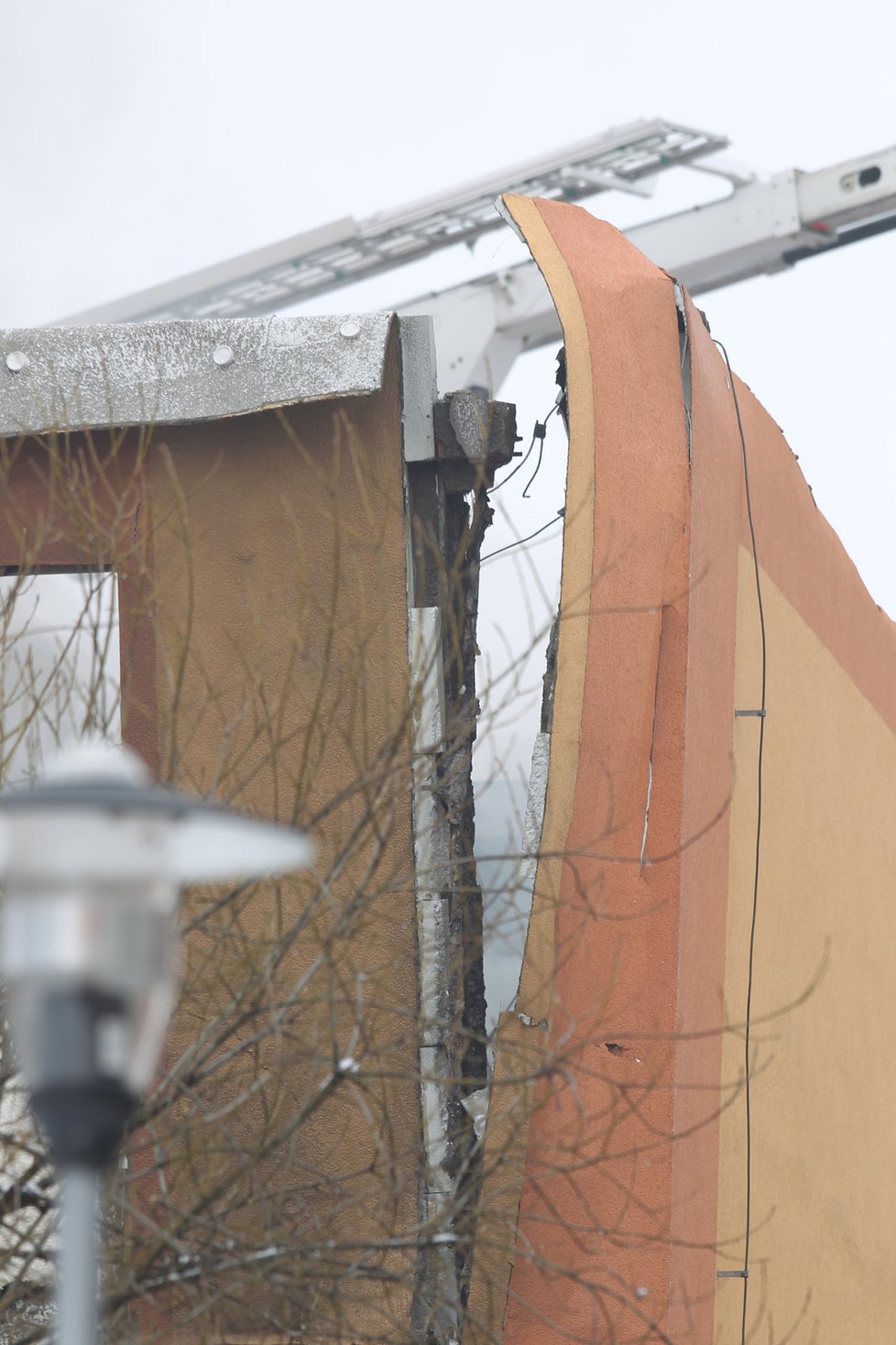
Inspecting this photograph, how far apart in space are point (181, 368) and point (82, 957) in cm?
325

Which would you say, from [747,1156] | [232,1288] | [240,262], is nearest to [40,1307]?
[232,1288]

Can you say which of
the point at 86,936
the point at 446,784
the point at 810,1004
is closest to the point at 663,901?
the point at 446,784

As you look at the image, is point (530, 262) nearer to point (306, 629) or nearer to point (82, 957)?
point (306, 629)

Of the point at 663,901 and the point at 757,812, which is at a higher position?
the point at 757,812

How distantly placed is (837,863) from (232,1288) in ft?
9.39

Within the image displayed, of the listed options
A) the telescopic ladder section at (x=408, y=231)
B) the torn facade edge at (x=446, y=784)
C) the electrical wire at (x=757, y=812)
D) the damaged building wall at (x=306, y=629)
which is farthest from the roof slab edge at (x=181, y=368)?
the telescopic ladder section at (x=408, y=231)

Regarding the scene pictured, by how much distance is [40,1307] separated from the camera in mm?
3811

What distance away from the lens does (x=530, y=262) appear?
8.24 meters

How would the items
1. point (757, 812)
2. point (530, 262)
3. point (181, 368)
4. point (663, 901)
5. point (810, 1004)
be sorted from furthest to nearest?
point (530, 262) → point (810, 1004) → point (757, 812) → point (181, 368) → point (663, 901)

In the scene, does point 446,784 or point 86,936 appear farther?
point 446,784

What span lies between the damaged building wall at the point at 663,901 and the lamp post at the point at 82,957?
201 centimetres

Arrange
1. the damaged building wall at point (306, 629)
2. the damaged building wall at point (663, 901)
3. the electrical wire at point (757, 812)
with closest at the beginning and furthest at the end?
the damaged building wall at point (663, 901) → the damaged building wall at point (306, 629) → the electrical wire at point (757, 812)

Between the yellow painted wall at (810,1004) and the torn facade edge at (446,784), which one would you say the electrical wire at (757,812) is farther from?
the torn facade edge at (446,784)

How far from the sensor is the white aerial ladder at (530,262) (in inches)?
319
